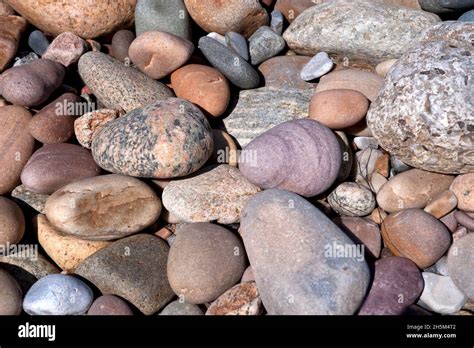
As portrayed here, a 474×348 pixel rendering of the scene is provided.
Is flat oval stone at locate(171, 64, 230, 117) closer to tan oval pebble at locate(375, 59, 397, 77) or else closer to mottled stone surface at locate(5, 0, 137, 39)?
mottled stone surface at locate(5, 0, 137, 39)

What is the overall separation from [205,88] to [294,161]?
1217 mm

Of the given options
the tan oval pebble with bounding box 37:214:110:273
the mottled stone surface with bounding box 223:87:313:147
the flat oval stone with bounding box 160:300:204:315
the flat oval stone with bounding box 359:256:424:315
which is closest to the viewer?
the flat oval stone with bounding box 359:256:424:315

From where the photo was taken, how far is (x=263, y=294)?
353 centimetres

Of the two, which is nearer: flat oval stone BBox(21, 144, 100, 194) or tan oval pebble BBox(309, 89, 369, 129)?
flat oval stone BBox(21, 144, 100, 194)

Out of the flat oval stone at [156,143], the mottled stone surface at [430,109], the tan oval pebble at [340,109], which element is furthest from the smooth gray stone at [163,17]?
the mottled stone surface at [430,109]

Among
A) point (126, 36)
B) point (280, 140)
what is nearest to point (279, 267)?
point (280, 140)

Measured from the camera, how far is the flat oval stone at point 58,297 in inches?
143

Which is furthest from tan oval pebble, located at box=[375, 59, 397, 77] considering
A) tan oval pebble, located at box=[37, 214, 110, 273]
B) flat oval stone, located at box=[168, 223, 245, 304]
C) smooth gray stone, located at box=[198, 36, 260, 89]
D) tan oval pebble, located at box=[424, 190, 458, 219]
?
tan oval pebble, located at box=[37, 214, 110, 273]

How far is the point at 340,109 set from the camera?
14.6 ft

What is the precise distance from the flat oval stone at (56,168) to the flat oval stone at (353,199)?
6.74ft

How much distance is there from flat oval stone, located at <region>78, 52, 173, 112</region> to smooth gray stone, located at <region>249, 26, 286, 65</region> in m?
1.00

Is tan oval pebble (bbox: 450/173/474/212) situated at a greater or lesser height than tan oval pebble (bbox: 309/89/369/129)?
lesser

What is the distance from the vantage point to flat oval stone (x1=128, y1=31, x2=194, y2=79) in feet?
15.9

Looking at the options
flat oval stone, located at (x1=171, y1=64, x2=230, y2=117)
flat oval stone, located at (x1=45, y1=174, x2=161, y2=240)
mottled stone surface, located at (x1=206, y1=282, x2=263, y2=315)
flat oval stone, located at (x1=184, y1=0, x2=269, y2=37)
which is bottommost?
mottled stone surface, located at (x1=206, y1=282, x2=263, y2=315)
